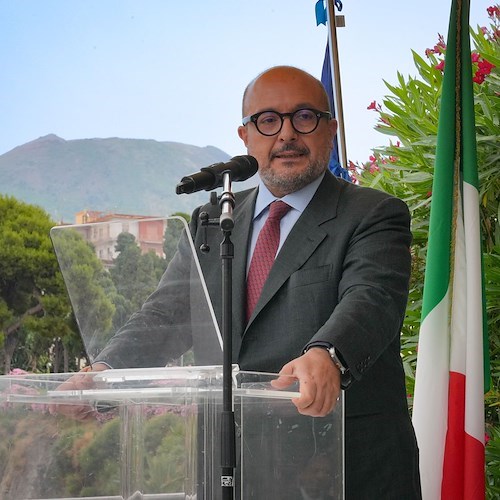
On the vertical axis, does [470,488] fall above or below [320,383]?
below

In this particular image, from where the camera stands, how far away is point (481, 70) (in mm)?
3266

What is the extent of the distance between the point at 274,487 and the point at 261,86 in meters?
0.99

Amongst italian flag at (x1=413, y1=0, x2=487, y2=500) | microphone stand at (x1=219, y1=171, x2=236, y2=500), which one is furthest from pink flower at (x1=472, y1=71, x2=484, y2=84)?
microphone stand at (x1=219, y1=171, x2=236, y2=500)

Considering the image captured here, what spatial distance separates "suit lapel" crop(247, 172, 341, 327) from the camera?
1810 mm

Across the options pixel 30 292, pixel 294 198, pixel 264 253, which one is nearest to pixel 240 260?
pixel 264 253

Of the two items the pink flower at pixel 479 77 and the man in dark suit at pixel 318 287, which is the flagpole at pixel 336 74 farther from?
the man in dark suit at pixel 318 287

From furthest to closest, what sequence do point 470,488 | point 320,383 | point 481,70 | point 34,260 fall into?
point 34,260, point 481,70, point 470,488, point 320,383

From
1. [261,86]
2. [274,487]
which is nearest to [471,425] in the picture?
[261,86]

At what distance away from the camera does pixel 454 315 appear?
2711 millimetres

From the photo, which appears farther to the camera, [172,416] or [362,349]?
[362,349]

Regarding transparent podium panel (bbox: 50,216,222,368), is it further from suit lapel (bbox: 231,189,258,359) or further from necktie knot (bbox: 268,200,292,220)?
necktie knot (bbox: 268,200,292,220)

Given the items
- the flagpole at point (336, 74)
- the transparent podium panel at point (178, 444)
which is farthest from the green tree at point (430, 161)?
the transparent podium panel at point (178, 444)

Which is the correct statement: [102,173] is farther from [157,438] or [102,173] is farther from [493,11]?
[157,438]

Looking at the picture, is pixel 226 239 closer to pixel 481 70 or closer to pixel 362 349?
pixel 362 349
